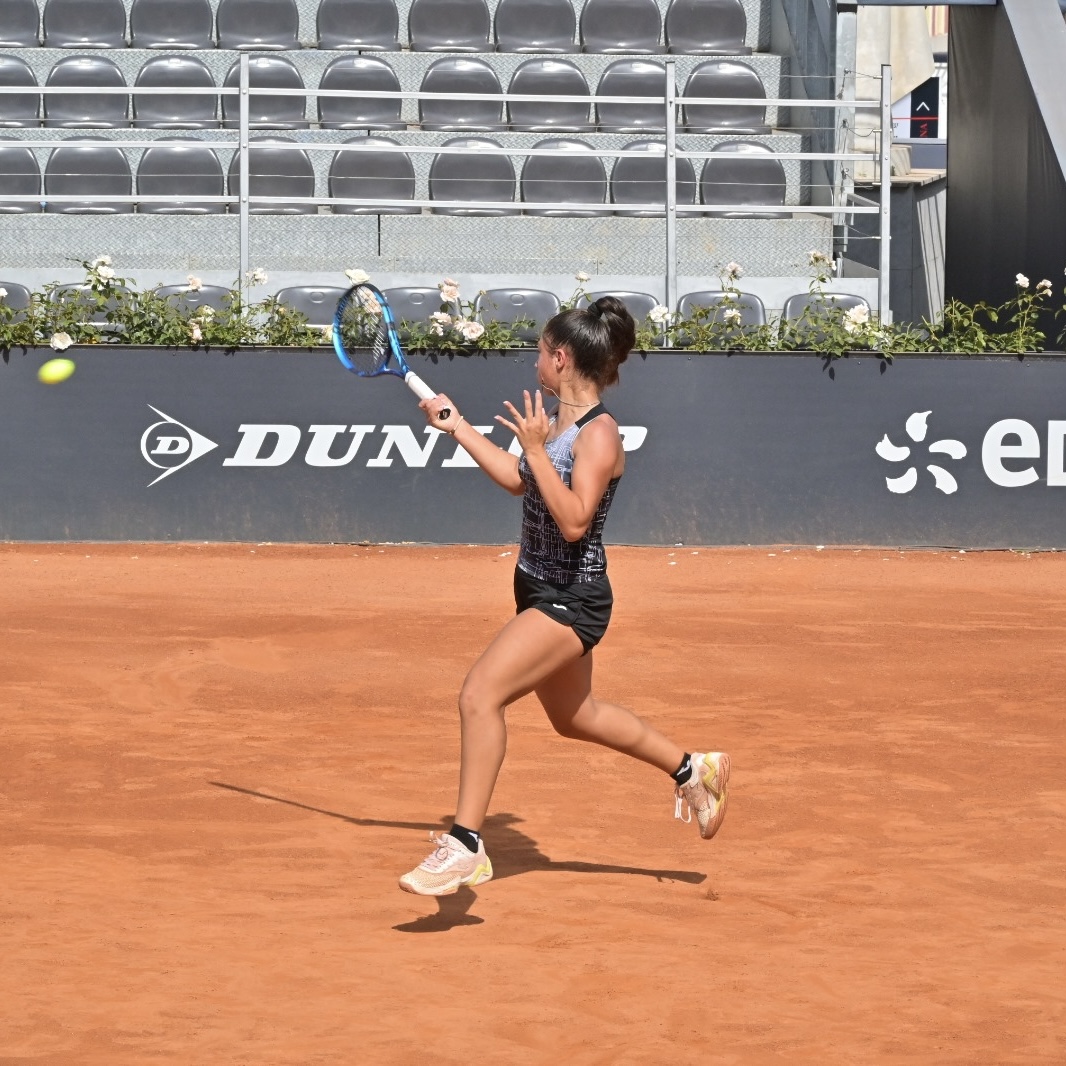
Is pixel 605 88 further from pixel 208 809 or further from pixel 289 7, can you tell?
pixel 208 809

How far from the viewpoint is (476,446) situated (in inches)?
182

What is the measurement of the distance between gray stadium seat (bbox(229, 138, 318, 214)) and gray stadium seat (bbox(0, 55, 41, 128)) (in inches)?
95.6

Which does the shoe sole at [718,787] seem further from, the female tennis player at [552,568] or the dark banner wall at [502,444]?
the dark banner wall at [502,444]

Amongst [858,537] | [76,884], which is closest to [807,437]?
[858,537]

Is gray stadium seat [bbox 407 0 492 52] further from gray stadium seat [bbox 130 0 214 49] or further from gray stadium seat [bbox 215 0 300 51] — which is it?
gray stadium seat [bbox 130 0 214 49]

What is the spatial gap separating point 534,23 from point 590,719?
46.9ft

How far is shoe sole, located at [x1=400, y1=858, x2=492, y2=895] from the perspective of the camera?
4.46 metres

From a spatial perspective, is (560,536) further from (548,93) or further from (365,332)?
(548,93)

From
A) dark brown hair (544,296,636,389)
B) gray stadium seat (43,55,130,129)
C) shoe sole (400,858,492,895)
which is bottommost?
shoe sole (400,858,492,895)

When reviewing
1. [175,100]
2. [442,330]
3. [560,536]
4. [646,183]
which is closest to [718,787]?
[560,536]

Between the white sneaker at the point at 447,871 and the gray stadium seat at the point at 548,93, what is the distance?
42.5 ft

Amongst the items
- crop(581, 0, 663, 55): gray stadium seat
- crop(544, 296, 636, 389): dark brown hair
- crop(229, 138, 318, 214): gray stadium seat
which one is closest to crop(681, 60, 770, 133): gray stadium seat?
crop(581, 0, 663, 55): gray stadium seat

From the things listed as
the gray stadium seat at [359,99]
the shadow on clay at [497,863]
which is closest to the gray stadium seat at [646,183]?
the gray stadium seat at [359,99]

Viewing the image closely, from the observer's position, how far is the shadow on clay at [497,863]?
468cm
